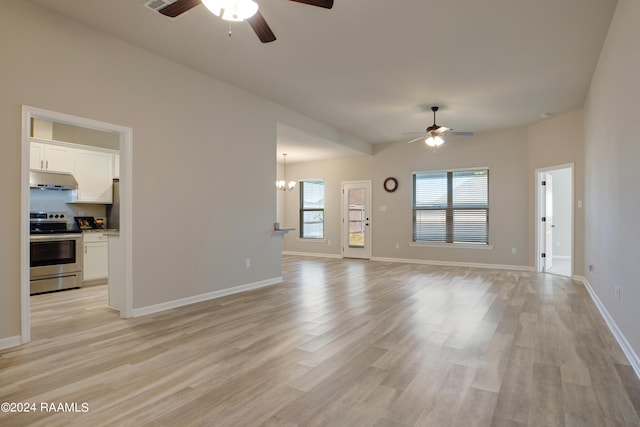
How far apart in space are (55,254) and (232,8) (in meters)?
4.90

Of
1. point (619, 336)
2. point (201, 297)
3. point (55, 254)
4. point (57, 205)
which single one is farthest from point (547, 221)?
point (57, 205)

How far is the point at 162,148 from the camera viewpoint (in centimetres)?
418

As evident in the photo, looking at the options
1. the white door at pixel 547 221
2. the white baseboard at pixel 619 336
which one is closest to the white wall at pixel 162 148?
the white baseboard at pixel 619 336

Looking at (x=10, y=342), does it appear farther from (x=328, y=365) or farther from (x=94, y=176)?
(x=94, y=176)

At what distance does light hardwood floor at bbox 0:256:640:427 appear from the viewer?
1974 mm

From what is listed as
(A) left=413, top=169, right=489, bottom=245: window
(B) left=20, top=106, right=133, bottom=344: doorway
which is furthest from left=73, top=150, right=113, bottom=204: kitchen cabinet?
(A) left=413, top=169, right=489, bottom=245: window

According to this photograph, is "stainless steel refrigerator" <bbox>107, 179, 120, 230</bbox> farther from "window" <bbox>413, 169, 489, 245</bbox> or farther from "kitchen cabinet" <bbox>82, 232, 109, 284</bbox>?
"window" <bbox>413, 169, 489, 245</bbox>

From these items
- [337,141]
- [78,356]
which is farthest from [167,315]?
[337,141]

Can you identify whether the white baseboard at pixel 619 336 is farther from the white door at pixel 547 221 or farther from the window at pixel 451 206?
the window at pixel 451 206

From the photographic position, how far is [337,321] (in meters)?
3.69

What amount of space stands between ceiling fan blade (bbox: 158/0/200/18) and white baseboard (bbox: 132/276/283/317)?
2.99 m

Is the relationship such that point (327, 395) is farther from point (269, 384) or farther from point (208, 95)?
point (208, 95)

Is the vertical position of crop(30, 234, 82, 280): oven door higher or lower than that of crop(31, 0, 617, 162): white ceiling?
lower

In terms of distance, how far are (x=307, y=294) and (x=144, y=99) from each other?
10.5 ft
